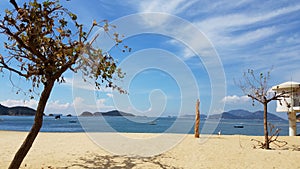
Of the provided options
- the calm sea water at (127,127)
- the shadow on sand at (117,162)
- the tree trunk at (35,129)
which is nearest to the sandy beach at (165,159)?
the shadow on sand at (117,162)

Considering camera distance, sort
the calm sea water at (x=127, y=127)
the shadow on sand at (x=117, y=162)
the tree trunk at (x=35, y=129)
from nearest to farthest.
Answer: the tree trunk at (x=35, y=129), the shadow on sand at (x=117, y=162), the calm sea water at (x=127, y=127)

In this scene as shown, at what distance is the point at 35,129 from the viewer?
6.59 metres

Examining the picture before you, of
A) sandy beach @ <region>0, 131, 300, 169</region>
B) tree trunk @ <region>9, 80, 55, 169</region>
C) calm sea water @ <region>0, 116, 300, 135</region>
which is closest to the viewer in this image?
tree trunk @ <region>9, 80, 55, 169</region>

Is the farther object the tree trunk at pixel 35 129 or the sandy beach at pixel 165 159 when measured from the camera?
the sandy beach at pixel 165 159

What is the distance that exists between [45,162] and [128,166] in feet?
8.55

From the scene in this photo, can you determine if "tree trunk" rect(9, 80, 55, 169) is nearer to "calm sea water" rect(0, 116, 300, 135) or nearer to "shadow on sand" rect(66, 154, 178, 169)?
"shadow on sand" rect(66, 154, 178, 169)

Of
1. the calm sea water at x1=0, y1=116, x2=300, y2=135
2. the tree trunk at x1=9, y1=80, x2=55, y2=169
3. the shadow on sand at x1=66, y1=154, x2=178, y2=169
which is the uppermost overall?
the tree trunk at x1=9, y1=80, x2=55, y2=169

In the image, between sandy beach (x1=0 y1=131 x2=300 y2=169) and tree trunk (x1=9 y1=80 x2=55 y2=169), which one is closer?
tree trunk (x1=9 y1=80 x2=55 y2=169)

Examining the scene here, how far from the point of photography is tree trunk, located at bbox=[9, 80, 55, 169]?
636 centimetres

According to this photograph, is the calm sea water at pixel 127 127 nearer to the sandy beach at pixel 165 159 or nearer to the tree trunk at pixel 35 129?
the sandy beach at pixel 165 159

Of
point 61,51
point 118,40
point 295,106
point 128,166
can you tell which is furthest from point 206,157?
point 295,106

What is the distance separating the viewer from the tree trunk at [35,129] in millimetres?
6358

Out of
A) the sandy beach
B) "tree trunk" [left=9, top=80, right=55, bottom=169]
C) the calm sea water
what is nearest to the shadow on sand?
the sandy beach

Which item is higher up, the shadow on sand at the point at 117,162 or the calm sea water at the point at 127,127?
the shadow on sand at the point at 117,162
